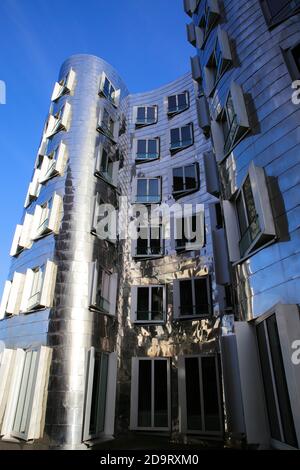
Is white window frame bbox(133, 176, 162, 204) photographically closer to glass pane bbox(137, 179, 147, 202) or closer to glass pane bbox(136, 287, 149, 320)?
glass pane bbox(137, 179, 147, 202)

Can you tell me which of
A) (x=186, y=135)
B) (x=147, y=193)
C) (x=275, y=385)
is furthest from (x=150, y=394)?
(x=186, y=135)

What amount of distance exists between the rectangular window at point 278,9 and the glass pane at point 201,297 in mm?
9228

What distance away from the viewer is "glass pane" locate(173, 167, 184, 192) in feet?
53.0

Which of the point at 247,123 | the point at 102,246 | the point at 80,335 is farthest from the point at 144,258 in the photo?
the point at 247,123

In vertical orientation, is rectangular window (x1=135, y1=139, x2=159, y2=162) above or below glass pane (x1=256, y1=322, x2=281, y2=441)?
above

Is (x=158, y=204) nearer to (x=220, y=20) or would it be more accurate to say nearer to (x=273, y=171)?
(x=220, y=20)

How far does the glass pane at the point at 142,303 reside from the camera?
14.0m

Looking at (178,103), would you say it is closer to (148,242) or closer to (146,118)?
(146,118)

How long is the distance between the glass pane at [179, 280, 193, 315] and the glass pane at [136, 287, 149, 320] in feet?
5.15

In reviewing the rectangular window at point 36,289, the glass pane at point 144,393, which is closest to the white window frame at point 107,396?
the glass pane at point 144,393

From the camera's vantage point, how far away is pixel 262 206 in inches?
276

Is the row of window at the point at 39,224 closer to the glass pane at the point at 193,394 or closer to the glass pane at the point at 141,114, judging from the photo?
the glass pane at the point at 193,394

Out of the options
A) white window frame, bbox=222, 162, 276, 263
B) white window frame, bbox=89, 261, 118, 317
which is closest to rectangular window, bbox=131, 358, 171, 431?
white window frame, bbox=89, 261, 118, 317
